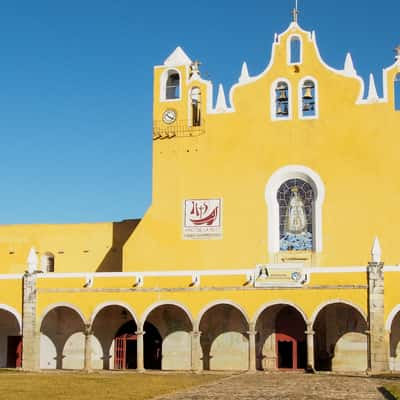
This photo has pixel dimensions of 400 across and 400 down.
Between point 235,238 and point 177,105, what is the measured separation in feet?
23.9

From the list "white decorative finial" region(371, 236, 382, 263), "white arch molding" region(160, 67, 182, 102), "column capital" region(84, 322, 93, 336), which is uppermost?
"white arch molding" region(160, 67, 182, 102)

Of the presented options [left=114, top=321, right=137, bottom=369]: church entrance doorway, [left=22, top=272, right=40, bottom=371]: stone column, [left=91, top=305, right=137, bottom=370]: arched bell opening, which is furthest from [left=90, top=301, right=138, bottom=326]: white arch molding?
[left=114, top=321, right=137, bottom=369]: church entrance doorway

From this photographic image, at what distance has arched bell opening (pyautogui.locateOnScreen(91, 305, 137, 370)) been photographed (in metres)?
40.7

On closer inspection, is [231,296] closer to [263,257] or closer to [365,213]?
[263,257]

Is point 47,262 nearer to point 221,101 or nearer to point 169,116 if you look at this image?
point 169,116

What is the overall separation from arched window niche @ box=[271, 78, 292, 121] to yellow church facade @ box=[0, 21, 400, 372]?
0.06 meters

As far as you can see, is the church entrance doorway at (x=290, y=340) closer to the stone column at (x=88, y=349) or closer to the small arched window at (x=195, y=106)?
the stone column at (x=88, y=349)

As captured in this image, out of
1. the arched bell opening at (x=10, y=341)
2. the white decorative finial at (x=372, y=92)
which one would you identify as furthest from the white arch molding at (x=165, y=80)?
the arched bell opening at (x=10, y=341)

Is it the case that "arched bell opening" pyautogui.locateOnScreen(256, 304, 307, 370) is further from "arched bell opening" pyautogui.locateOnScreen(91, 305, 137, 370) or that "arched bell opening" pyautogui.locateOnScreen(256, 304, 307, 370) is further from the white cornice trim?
the white cornice trim

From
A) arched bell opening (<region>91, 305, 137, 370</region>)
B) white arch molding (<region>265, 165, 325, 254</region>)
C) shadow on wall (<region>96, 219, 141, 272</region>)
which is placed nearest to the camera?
white arch molding (<region>265, 165, 325, 254</region>)

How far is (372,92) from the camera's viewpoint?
39.8 metres

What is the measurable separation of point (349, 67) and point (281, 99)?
346 centimetres

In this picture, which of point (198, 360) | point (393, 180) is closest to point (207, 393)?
point (198, 360)

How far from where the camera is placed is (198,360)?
3678 centimetres
